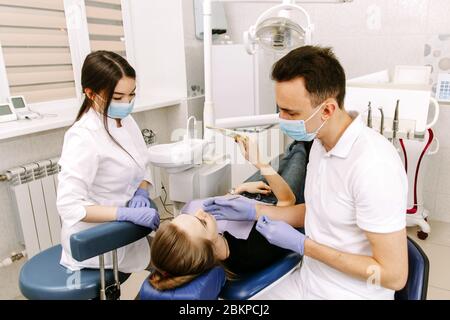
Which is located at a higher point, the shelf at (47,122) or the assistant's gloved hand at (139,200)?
the shelf at (47,122)

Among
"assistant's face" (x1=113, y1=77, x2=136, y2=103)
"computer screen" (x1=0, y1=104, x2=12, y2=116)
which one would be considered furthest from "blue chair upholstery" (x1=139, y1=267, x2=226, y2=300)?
"computer screen" (x1=0, y1=104, x2=12, y2=116)

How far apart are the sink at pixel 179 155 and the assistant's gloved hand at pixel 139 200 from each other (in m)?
0.21

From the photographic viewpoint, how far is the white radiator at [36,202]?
193 cm

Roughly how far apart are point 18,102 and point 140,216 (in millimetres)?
1294

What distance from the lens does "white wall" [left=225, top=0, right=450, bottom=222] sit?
2533 mm

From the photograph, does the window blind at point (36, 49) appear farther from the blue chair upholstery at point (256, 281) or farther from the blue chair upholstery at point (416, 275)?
the blue chair upholstery at point (416, 275)

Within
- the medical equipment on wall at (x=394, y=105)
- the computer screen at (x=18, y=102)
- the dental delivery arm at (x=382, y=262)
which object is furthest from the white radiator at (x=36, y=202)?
the medical equipment on wall at (x=394, y=105)

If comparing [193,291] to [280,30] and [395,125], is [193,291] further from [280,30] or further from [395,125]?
[395,125]

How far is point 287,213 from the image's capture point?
1.42m

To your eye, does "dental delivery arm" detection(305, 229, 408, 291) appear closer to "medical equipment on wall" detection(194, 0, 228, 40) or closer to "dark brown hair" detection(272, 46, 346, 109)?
"dark brown hair" detection(272, 46, 346, 109)

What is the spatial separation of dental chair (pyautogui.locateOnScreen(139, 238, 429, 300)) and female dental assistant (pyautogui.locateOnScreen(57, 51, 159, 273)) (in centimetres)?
32

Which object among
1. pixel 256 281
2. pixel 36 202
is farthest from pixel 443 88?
pixel 36 202

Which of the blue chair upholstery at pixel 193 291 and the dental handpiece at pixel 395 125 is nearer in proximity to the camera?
the blue chair upholstery at pixel 193 291
